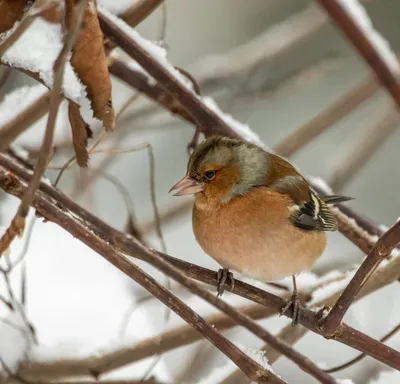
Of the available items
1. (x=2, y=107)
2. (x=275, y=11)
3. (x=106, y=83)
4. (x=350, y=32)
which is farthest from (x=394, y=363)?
(x=275, y=11)

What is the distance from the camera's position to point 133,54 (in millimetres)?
2338

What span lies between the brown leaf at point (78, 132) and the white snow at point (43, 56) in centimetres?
3

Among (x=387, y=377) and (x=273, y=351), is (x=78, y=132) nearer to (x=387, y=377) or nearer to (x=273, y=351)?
(x=273, y=351)

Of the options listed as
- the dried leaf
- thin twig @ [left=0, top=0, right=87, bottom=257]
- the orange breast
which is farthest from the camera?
the orange breast

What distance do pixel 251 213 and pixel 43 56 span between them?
105 cm

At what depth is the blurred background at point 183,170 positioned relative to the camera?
118 inches

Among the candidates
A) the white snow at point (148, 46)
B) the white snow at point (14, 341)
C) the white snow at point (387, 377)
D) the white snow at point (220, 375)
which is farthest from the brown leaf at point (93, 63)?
the white snow at point (387, 377)

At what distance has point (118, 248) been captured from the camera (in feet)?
4.73

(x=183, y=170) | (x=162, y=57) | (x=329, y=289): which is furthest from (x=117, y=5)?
(x=183, y=170)

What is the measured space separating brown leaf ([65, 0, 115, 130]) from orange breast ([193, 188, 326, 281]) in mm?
742

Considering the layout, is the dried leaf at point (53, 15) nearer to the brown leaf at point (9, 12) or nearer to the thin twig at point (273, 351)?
the brown leaf at point (9, 12)

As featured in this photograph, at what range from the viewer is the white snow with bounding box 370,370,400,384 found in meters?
2.80

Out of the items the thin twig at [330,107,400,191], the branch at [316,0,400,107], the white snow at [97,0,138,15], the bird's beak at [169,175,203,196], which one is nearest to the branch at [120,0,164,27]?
the white snow at [97,0,138,15]

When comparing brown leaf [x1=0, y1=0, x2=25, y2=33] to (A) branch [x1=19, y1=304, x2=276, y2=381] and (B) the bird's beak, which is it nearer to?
(B) the bird's beak
